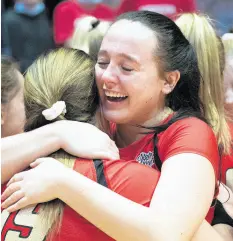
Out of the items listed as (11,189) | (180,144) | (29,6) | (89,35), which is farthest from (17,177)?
(29,6)

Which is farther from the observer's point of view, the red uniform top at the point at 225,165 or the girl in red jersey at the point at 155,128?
the red uniform top at the point at 225,165

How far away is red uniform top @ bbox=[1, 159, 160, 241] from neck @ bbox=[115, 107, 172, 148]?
15.2 inches

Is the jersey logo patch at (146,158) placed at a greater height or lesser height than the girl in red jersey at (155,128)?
lesser

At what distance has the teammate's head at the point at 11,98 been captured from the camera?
5.14 feet

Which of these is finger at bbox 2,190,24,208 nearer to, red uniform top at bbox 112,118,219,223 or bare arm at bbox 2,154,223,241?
bare arm at bbox 2,154,223,241

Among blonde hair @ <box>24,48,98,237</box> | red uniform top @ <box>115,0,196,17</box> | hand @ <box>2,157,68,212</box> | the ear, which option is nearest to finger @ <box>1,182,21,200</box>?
hand @ <box>2,157,68,212</box>

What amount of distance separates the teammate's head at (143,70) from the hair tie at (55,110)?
0.51ft

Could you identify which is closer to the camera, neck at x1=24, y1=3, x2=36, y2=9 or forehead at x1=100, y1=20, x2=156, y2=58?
forehead at x1=100, y1=20, x2=156, y2=58

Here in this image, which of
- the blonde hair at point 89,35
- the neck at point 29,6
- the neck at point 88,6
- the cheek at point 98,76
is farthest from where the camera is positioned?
the neck at point 29,6

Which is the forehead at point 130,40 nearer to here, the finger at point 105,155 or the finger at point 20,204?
the finger at point 105,155

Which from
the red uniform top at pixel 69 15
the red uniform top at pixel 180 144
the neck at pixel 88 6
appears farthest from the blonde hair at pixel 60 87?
the neck at pixel 88 6

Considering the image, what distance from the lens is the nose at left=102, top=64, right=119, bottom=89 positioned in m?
1.37

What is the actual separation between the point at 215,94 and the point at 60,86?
648mm

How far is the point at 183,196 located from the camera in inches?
44.8
